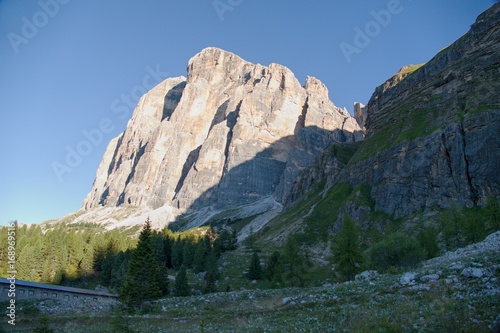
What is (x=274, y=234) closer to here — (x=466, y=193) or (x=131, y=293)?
(x=466, y=193)

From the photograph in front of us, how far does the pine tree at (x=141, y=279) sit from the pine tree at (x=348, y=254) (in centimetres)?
3176

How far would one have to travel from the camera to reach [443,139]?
104375 millimetres

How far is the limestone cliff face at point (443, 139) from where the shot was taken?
9338 centimetres

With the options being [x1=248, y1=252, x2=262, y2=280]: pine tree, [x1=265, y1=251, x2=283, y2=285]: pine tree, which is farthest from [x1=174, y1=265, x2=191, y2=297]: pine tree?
[x1=248, y1=252, x2=262, y2=280]: pine tree

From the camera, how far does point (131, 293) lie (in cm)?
4050

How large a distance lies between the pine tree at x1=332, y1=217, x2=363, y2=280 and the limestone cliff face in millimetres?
40594

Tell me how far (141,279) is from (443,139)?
319ft

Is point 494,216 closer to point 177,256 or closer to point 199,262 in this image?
point 199,262

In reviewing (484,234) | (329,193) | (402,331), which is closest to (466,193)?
(484,234)

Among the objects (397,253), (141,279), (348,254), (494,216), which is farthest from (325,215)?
(141,279)

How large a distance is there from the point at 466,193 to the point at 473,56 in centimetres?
6412

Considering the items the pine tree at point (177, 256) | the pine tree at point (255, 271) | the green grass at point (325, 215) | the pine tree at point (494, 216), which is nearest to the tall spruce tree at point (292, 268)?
the pine tree at point (255, 271)

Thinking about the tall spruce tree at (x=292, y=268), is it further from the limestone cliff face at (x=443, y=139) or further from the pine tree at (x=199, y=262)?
the limestone cliff face at (x=443, y=139)

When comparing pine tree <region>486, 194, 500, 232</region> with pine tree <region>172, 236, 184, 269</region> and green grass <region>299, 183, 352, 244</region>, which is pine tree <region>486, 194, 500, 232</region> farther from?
pine tree <region>172, 236, 184, 269</region>
